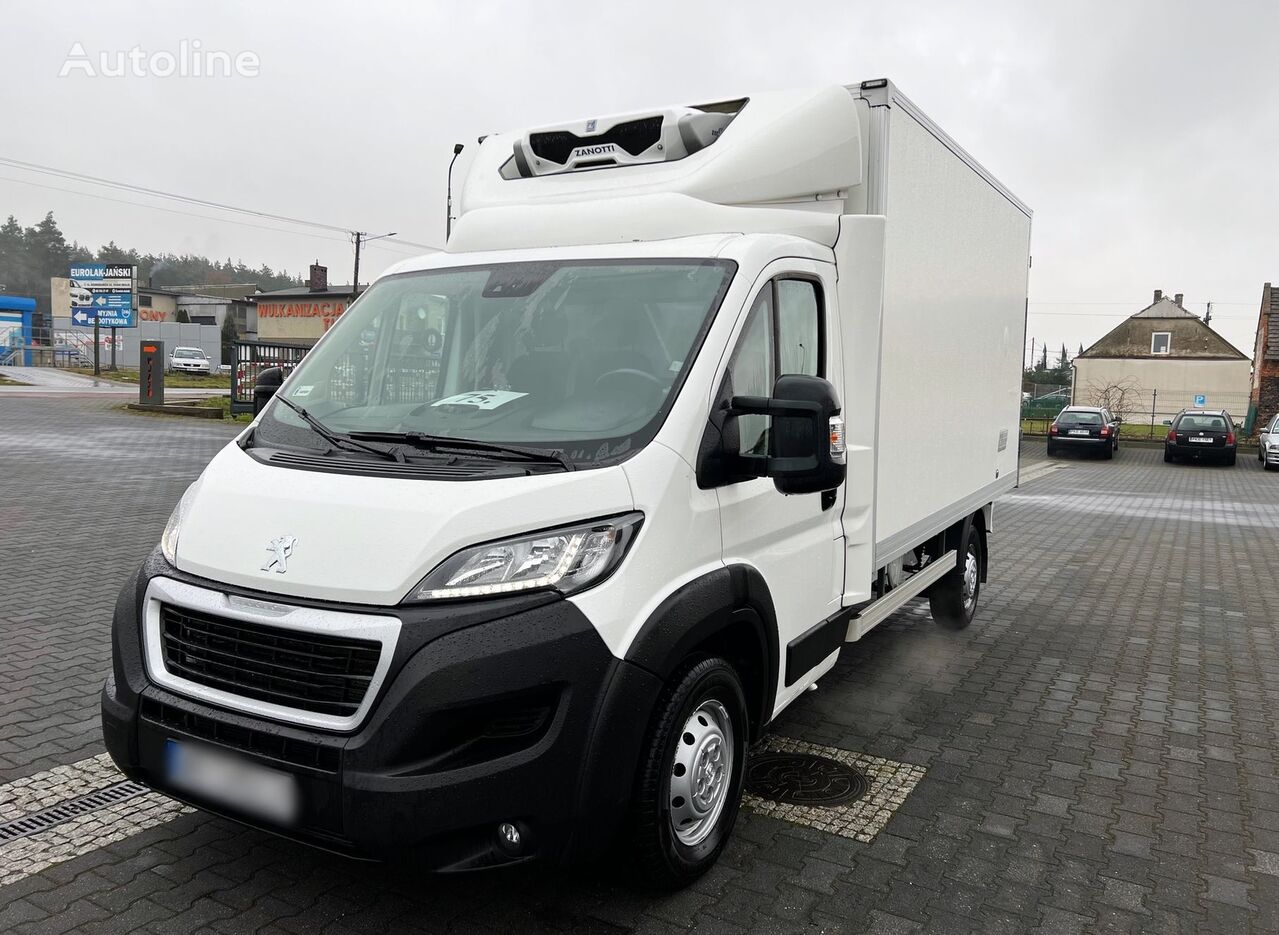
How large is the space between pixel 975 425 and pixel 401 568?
15.5 ft

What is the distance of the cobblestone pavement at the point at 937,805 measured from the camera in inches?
129

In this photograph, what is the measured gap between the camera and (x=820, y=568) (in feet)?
13.5

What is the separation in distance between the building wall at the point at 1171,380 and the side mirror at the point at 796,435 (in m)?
60.5

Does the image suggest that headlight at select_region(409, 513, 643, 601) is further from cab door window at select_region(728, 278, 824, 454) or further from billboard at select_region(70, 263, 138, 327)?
billboard at select_region(70, 263, 138, 327)

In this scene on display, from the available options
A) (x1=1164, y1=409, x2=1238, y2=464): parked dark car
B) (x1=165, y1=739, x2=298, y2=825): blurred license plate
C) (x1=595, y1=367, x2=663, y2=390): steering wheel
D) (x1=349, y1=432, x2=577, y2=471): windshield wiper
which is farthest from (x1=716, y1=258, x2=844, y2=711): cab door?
(x1=1164, y1=409, x2=1238, y2=464): parked dark car

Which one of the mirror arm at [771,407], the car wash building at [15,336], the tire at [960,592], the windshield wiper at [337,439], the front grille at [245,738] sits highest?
the car wash building at [15,336]

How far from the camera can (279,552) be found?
287 centimetres

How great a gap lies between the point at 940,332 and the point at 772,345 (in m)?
2.08

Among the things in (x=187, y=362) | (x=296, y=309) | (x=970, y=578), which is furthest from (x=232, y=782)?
(x=296, y=309)

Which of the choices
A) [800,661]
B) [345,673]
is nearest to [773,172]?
[800,661]

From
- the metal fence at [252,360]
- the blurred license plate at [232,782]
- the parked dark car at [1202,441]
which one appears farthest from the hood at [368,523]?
the parked dark car at [1202,441]

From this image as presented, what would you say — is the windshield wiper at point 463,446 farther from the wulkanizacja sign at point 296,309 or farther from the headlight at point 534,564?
the wulkanizacja sign at point 296,309

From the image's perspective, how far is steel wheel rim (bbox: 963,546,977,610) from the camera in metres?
7.18

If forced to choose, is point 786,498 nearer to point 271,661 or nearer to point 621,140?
point 621,140
